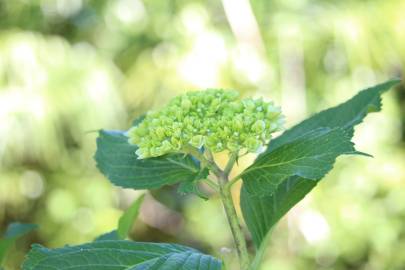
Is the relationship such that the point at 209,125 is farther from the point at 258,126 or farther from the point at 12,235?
the point at 12,235

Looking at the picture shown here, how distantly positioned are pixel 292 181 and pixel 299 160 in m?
0.07

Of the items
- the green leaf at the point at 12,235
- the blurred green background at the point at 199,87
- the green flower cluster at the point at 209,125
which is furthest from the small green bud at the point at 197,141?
the blurred green background at the point at 199,87

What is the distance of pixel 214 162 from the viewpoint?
0.50 m

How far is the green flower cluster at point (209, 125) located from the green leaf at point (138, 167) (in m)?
0.02

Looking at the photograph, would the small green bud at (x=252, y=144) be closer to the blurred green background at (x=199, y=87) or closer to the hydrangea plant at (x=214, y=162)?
the hydrangea plant at (x=214, y=162)

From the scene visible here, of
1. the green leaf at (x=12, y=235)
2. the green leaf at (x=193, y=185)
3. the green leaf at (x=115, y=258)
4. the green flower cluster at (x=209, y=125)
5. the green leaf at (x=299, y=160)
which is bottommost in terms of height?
the green leaf at (x=12, y=235)

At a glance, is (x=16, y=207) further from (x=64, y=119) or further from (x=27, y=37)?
(x=27, y=37)

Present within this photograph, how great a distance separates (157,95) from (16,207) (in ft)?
1.62

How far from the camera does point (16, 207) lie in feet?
6.58

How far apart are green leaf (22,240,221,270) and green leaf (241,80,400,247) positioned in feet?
0.23

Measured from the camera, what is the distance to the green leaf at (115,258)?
0.42 meters

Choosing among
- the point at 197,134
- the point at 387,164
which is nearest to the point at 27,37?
the point at 387,164

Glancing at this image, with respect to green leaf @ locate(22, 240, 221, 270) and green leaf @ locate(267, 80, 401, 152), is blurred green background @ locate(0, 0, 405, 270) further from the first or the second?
green leaf @ locate(22, 240, 221, 270)

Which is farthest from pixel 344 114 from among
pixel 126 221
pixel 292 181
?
Answer: pixel 126 221
